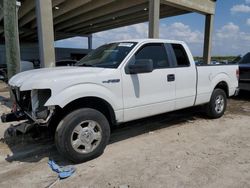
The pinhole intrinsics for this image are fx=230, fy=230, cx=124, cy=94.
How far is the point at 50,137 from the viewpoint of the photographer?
15.4ft

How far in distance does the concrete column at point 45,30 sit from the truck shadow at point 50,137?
2355 millimetres

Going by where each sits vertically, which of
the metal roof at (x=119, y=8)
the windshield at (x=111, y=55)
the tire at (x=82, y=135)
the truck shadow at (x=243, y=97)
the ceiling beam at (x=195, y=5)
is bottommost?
the truck shadow at (x=243, y=97)

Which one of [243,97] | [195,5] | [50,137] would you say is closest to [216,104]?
[243,97]

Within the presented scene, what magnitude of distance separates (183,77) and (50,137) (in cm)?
306

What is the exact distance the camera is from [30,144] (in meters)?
4.43

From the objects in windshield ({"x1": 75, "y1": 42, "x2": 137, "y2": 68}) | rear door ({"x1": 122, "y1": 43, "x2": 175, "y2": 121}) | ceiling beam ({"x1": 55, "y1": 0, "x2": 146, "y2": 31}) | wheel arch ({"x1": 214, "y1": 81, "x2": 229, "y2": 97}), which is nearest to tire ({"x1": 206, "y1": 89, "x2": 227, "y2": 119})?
wheel arch ({"x1": 214, "y1": 81, "x2": 229, "y2": 97})

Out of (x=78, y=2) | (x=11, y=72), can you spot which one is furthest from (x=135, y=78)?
(x=78, y=2)

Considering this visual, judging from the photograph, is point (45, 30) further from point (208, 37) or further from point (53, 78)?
point (208, 37)

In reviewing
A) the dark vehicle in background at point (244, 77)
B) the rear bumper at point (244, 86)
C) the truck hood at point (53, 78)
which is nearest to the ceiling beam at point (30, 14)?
the dark vehicle in background at point (244, 77)

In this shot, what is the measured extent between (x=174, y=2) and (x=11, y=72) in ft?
26.6

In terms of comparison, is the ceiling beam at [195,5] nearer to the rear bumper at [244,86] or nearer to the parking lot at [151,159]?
the rear bumper at [244,86]

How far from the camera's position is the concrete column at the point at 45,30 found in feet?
20.6

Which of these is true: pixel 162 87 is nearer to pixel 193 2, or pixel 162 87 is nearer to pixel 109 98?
pixel 109 98

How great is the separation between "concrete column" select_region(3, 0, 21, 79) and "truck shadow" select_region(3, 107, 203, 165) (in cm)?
257
